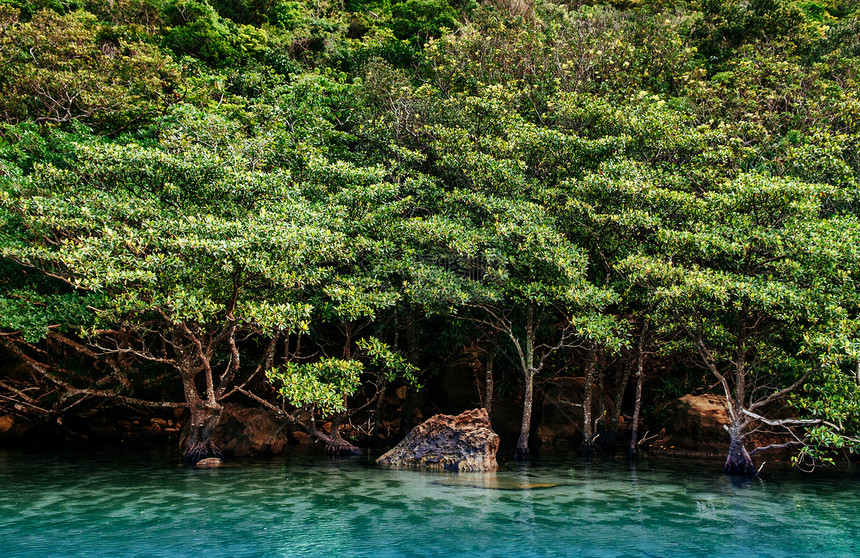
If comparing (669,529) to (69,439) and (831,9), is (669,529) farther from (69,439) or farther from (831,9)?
(831,9)

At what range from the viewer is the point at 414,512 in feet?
41.9

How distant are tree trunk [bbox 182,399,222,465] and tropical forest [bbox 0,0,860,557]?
89 millimetres

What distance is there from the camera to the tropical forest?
1343cm

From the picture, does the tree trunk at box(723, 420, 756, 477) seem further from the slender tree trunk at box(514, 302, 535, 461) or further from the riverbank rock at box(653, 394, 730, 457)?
the slender tree trunk at box(514, 302, 535, 461)

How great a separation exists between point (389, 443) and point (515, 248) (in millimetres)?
11351

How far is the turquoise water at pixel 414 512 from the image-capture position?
10258mm

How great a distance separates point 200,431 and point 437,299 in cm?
817

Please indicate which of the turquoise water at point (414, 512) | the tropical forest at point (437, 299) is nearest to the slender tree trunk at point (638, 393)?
the tropical forest at point (437, 299)

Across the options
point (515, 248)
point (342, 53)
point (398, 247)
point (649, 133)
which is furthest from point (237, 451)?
point (342, 53)

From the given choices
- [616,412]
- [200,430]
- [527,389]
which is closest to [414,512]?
[527,389]

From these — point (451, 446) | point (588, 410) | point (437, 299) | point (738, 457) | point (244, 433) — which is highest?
point (437, 299)

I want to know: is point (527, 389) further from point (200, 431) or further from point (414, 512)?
point (200, 431)

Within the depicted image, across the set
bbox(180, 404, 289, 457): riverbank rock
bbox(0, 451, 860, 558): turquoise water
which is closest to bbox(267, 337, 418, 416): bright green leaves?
bbox(0, 451, 860, 558): turquoise water

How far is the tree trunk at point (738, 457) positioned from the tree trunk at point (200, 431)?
14864mm
